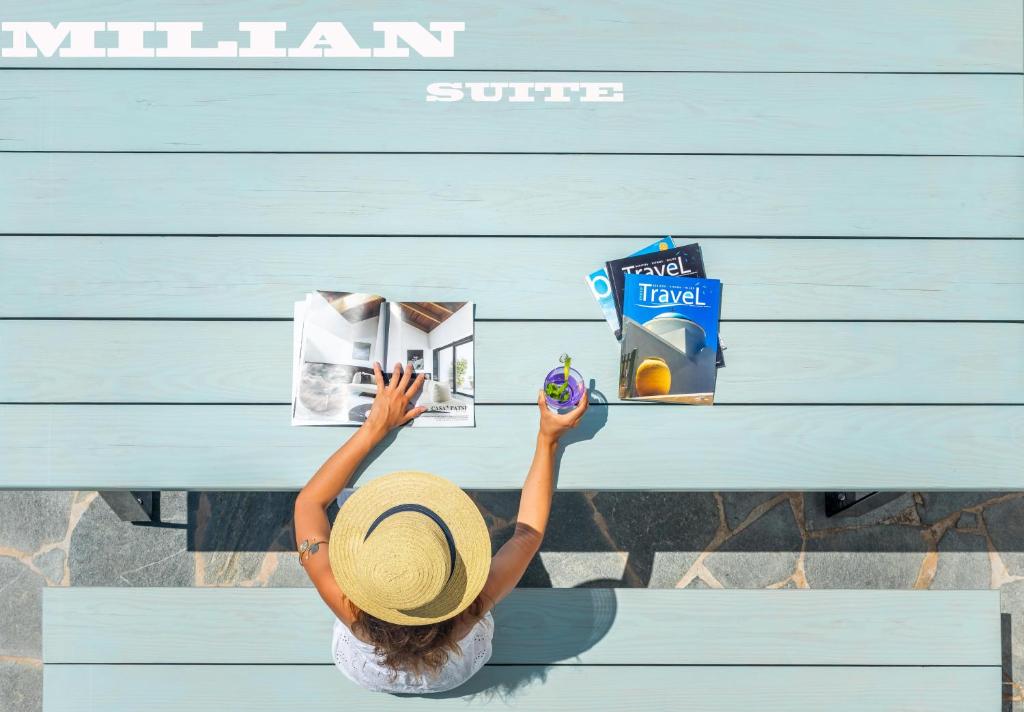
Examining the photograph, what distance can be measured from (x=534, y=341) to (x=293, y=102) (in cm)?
87

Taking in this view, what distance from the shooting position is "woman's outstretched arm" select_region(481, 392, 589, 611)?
1.66 meters

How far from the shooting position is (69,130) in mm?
1795

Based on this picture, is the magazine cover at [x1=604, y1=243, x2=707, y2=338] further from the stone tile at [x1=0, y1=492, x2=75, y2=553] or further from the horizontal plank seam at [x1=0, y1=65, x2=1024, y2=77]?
the stone tile at [x1=0, y1=492, x2=75, y2=553]

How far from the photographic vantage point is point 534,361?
68.8 inches

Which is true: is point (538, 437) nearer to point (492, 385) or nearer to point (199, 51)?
point (492, 385)

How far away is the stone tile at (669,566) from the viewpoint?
9.18 ft

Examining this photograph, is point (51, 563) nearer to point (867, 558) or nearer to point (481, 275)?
point (481, 275)

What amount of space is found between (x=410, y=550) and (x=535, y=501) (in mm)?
443

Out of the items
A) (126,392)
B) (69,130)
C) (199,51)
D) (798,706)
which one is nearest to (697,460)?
(798,706)

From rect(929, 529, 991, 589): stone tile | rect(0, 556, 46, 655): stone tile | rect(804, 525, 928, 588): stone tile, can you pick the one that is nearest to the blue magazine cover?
rect(804, 525, 928, 588): stone tile

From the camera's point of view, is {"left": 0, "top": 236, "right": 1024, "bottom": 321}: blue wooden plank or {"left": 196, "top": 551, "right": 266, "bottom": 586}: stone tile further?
{"left": 196, "top": 551, "right": 266, "bottom": 586}: stone tile

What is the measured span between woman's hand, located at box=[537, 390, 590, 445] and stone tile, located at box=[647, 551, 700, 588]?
1.34 meters

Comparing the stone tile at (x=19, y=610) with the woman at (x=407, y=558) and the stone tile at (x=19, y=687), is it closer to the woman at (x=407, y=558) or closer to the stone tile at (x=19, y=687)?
the stone tile at (x=19, y=687)

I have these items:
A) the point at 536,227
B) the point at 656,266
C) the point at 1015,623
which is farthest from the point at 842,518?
the point at 536,227
